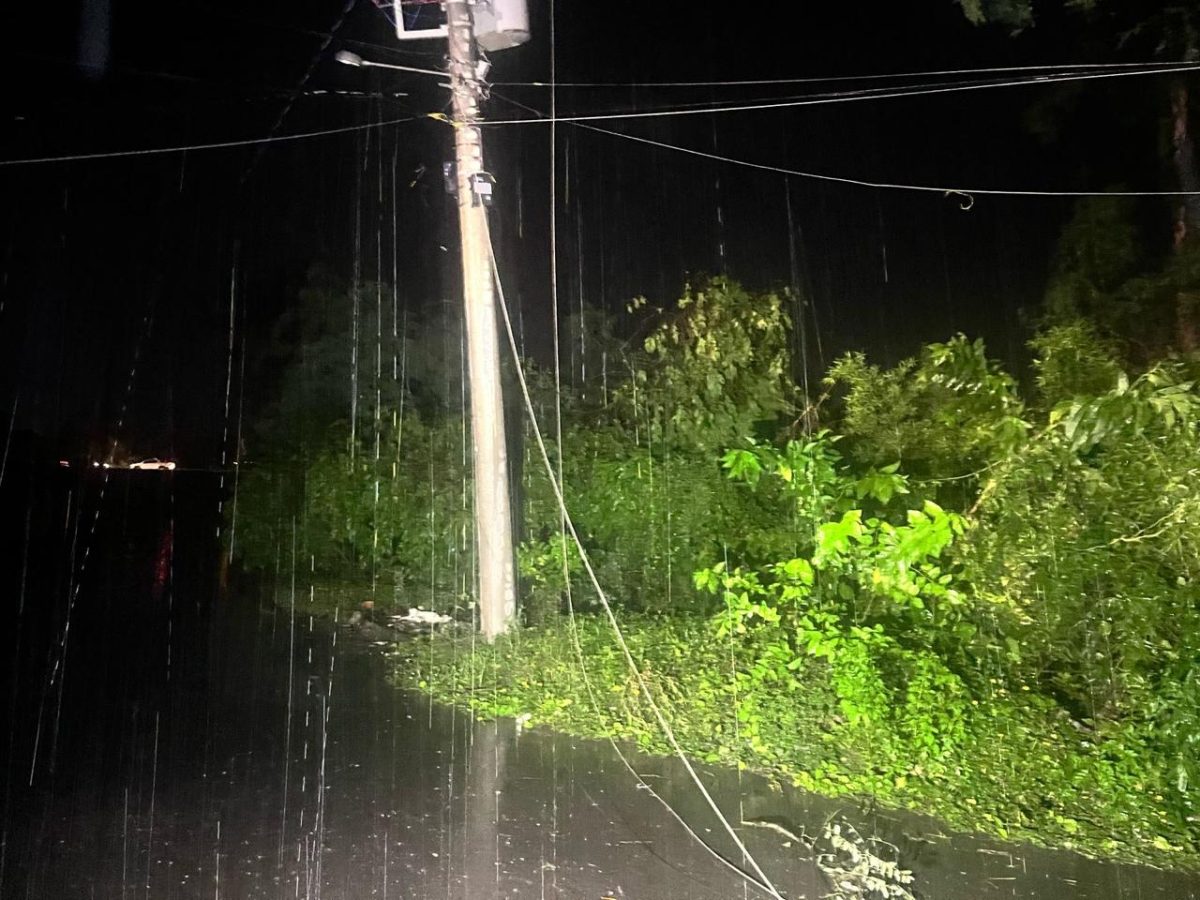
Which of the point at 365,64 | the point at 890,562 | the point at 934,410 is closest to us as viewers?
the point at 890,562

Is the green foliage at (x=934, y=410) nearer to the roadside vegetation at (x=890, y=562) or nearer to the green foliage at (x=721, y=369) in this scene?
the roadside vegetation at (x=890, y=562)

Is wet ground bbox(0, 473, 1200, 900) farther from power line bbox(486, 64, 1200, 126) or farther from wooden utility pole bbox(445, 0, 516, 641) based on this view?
power line bbox(486, 64, 1200, 126)

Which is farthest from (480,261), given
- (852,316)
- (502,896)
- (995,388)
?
(502,896)

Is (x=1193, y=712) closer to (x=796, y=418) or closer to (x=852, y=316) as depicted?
(x=796, y=418)

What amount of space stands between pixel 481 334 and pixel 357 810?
3.95 metres

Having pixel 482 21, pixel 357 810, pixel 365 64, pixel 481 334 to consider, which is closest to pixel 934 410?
pixel 481 334

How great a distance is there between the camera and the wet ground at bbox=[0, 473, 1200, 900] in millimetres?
3770

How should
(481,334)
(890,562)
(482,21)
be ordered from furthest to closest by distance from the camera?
(482,21) → (481,334) → (890,562)

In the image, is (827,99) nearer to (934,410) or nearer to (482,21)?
(934,410)

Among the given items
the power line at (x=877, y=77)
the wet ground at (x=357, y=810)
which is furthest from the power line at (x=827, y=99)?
the wet ground at (x=357, y=810)

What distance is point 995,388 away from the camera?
16.2 ft

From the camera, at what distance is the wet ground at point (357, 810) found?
3770 mm

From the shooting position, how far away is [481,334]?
7.04 meters

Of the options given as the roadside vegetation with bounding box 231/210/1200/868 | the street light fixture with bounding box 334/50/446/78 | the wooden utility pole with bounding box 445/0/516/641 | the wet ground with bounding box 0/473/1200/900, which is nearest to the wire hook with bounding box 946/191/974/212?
the roadside vegetation with bounding box 231/210/1200/868
